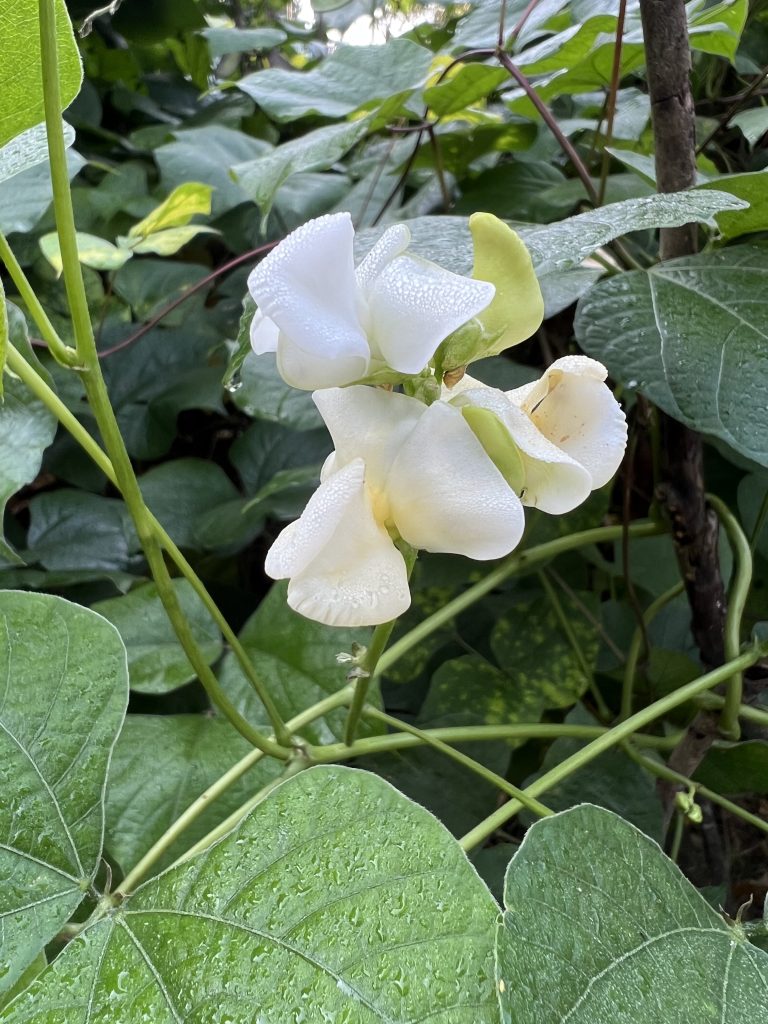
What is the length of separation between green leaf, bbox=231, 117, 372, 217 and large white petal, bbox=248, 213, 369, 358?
374 mm

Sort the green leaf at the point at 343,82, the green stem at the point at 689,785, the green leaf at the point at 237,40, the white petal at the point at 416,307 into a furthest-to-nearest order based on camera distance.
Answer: the green leaf at the point at 237,40 → the green leaf at the point at 343,82 → the green stem at the point at 689,785 → the white petal at the point at 416,307

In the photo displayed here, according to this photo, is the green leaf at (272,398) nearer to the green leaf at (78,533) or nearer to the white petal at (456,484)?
the green leaf at (78,533)

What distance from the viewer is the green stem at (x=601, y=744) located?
363 millimetres

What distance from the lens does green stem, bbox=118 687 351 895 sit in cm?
34

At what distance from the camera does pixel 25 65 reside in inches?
11.6

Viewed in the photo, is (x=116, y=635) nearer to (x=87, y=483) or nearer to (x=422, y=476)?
(x=422, y=476)

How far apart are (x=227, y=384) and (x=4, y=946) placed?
260 millimetres

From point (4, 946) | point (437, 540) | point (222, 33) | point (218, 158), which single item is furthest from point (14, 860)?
point (222, 33)

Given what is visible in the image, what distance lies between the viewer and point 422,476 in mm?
225

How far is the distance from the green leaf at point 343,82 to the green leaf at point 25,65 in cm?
39

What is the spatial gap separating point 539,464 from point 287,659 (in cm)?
34

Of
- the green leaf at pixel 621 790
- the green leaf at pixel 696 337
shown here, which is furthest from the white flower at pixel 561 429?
the green leaf at pixel 621 790

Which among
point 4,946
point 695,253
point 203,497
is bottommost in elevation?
point 203,497

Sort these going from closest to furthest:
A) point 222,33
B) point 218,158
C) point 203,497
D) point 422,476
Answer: point 422,476 → point 203,497 → point 218,158 → point 222,33
